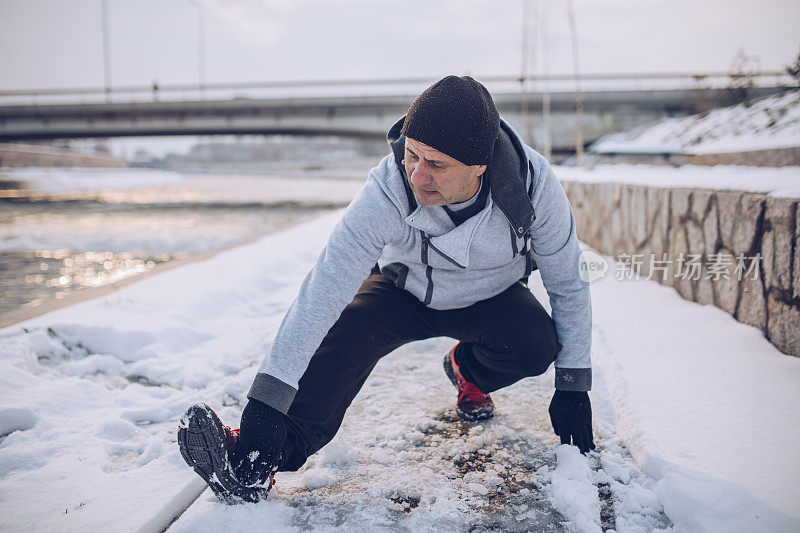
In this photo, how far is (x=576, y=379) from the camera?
6.19 ft

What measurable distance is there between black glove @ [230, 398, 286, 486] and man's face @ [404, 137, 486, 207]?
0.79 m

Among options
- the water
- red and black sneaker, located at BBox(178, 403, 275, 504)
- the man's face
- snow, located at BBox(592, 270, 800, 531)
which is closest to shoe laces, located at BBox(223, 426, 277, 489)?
red and black sneaker, located at BBox(178, 403, 275, 504)

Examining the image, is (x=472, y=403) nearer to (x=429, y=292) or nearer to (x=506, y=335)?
(x=506, y=335)

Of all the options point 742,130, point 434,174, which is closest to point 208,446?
point 434,174

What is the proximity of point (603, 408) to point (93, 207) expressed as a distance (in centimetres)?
1573

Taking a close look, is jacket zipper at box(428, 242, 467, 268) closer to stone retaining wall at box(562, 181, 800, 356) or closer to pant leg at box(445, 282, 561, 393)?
pant leg at box(445, 282, 561, 393)

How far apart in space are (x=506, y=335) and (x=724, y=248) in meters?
1.79

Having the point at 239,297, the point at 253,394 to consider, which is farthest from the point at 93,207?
the point at 253,394

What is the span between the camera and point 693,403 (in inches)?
83.8

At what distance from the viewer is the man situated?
1.56m

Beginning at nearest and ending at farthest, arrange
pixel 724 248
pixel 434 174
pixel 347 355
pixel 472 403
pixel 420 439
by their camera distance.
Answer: pixel 434 174, pixel 347 355, pixel 420 439, pixel 472 403, pixel 724 248

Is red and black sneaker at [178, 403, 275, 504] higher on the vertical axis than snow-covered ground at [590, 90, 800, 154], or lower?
lower

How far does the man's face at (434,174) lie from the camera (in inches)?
64.6

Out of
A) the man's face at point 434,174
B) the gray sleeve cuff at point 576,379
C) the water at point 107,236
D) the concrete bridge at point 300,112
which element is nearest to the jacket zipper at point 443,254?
the man's face at point 434,174
